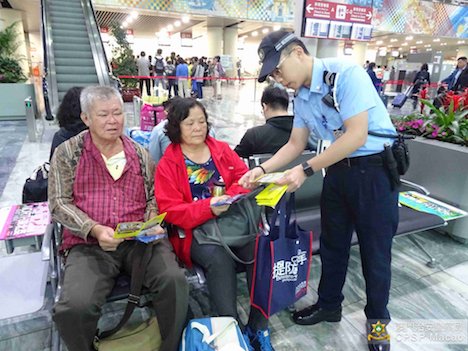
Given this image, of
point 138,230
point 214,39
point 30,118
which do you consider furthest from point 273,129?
point 214,39

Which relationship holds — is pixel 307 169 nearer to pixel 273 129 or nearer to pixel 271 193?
pixel 271 193

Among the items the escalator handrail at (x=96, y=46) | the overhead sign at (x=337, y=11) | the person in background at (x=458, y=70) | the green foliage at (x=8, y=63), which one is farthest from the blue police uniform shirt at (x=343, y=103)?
the person in background at (x=458, y=70)

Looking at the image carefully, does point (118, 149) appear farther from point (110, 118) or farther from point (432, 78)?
point (432, 78)

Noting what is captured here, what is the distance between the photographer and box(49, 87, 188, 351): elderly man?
4.72 feet

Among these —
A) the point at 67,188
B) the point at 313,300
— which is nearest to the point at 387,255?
the point at 313,300

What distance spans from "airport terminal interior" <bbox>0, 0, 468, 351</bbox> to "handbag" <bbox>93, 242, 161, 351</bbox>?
0.38 m

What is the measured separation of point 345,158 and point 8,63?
9.51m

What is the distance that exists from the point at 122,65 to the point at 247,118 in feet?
18.7

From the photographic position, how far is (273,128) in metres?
2.55

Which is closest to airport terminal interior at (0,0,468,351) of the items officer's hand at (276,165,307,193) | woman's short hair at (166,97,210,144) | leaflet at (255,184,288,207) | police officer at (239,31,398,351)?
police officer at (239,31,398,351)

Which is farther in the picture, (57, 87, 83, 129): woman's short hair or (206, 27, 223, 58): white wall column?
(206, 27, 223, 58): white wall column

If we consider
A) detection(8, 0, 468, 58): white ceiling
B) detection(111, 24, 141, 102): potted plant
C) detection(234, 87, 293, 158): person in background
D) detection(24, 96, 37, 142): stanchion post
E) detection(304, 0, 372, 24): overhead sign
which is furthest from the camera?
detection(8, 0, 468, 58): white ceiling

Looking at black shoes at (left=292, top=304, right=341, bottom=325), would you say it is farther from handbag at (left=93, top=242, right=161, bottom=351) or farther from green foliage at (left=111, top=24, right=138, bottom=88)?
green foliage at (left=111, top=24, right=138, bottom=88)

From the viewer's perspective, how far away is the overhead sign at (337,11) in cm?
816
